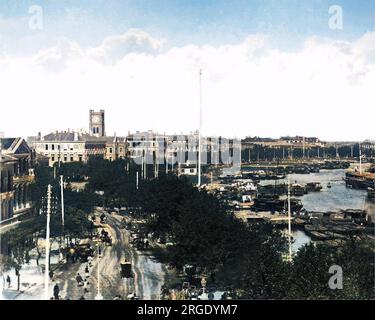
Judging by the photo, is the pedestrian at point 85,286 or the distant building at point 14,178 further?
the distant building at point 14,178

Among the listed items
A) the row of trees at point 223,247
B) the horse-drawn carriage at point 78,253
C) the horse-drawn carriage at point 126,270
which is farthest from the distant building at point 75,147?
the horse-drawn carriage at point 126,270

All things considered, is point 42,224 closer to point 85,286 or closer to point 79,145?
point 85,286

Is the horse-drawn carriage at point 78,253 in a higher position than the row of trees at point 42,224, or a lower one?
lower

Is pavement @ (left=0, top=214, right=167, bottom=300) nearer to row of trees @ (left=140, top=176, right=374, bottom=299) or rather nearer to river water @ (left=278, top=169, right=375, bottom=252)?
row of trees @ (left=140, top=176, right=374, bottom=299)

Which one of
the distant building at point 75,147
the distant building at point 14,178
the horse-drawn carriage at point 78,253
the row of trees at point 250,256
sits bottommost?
the horse-drawn carriage at point 78,253

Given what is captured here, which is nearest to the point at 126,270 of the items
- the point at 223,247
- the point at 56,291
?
the point at 56,291

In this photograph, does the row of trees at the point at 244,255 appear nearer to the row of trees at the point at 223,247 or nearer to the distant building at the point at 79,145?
the row of trees at the point at 223,247

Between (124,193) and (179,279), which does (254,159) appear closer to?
(124,193)

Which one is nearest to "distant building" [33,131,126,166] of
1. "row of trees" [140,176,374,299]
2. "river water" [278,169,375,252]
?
"row of trees" [140,176,374,299]
